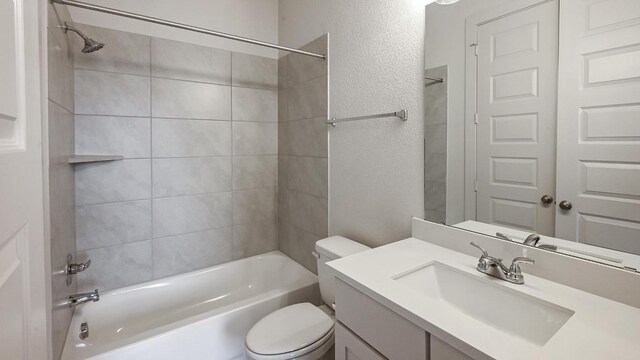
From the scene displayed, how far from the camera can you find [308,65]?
2107 mm

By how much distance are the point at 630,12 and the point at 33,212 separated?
5.01ft

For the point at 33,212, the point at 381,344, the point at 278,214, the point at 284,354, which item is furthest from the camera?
the point at 278,214

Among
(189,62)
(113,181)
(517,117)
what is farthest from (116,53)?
(517,117)

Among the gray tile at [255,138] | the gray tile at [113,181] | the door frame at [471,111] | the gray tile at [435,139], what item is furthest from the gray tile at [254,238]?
the door frame at [471,111]

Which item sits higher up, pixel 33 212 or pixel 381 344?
pixel 33 212

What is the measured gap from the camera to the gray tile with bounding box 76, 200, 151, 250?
1795 millimetres

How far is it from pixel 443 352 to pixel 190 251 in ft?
6.31

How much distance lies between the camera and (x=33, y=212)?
1.94 ft

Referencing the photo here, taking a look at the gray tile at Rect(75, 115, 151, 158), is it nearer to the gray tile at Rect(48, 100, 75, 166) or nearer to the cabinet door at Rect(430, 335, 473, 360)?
the gray tile at Rect(48, 100, 75, 166)

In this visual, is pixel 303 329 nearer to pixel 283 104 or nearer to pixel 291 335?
pixel 291 335

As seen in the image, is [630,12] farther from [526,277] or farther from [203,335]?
[203,335]

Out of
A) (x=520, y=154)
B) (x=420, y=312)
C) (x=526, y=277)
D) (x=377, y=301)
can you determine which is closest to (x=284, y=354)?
(x=377, y=301)

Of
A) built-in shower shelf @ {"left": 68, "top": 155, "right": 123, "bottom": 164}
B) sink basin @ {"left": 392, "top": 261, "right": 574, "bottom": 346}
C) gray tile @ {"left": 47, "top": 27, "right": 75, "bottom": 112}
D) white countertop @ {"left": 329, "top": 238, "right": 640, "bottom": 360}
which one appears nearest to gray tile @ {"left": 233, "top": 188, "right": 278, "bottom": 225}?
built-in shower shelf @ {"left": 68, "top": 155, "right": 123, "bottom": 164}

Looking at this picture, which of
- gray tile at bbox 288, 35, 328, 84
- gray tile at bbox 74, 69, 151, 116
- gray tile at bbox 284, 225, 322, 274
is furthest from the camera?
gray tile at bbox 284, 225, 322, 274
